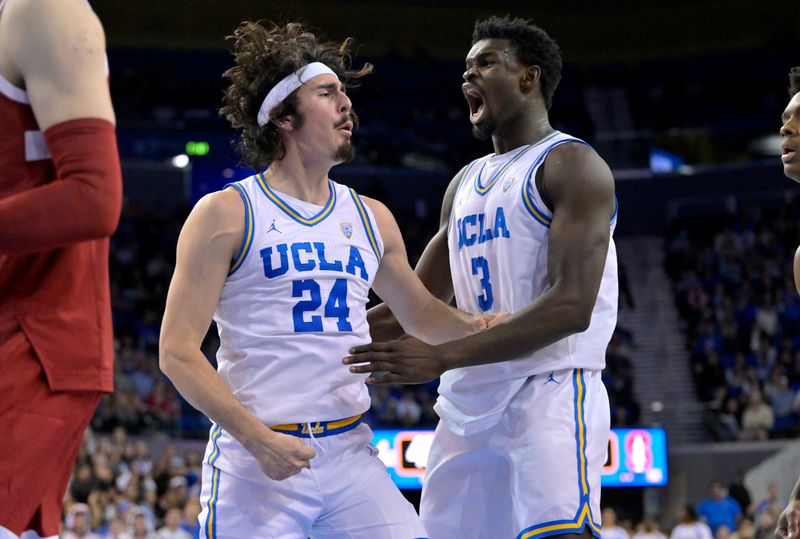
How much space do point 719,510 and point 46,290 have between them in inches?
634

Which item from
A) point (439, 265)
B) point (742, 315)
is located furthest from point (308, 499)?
point (742, 315)

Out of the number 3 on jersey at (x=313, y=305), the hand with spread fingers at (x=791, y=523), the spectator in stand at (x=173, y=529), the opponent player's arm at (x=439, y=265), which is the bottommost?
the spectator in stand at (x=173, y=529)

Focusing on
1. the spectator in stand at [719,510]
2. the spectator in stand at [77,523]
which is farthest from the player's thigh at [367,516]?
the spectator in stand at [719,510]

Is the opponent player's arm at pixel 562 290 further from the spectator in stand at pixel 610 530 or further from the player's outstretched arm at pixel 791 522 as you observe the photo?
the spectator in stand at pixel 610 530

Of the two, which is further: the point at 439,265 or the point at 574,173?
the point at 439,265

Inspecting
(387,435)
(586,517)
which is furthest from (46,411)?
(387,435)

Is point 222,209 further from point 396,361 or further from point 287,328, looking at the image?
point 396,361

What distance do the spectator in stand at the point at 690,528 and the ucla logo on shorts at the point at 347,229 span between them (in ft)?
41.5

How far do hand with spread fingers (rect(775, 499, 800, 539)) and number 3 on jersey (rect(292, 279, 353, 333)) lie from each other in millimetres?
2040

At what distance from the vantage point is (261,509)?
12.9 feet

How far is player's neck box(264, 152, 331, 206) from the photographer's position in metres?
4.35

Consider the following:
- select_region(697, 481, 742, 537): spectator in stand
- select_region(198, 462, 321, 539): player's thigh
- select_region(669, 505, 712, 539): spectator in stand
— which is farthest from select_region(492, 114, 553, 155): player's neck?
select_region(697, 481, 742, 537): spectator in stand

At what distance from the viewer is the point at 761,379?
19984 mm

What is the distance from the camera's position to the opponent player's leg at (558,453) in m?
4.21
